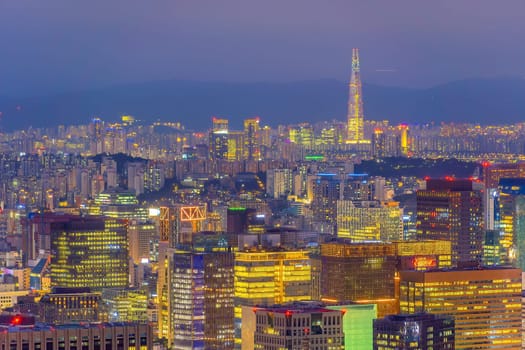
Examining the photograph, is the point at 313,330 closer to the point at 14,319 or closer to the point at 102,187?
the point at 14,319

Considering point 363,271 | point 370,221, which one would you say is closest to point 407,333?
point 363,271

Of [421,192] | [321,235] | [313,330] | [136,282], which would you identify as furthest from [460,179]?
[313,330]

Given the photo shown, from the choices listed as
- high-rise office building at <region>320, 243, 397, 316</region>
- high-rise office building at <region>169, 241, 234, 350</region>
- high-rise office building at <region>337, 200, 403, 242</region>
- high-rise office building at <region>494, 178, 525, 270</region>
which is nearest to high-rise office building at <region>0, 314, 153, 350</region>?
high-rise office building at <region>169, 241, 234, 350</region>

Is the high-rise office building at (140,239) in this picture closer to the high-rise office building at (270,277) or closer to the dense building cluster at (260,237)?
the dense building cluster at (260,237)

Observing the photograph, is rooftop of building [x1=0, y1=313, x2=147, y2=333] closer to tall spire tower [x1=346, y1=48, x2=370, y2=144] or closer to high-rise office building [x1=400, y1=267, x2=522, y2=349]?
high-rise office building [x1=400, y1=267, x2=522, y2=349]

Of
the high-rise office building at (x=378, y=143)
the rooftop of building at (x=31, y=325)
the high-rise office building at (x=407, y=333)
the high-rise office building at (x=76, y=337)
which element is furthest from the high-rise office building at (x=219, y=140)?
the high-rise office building at (x=76, y=337)

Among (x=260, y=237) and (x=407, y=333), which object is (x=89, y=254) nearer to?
(x=260, y=237)

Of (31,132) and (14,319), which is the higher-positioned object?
(31,132)
